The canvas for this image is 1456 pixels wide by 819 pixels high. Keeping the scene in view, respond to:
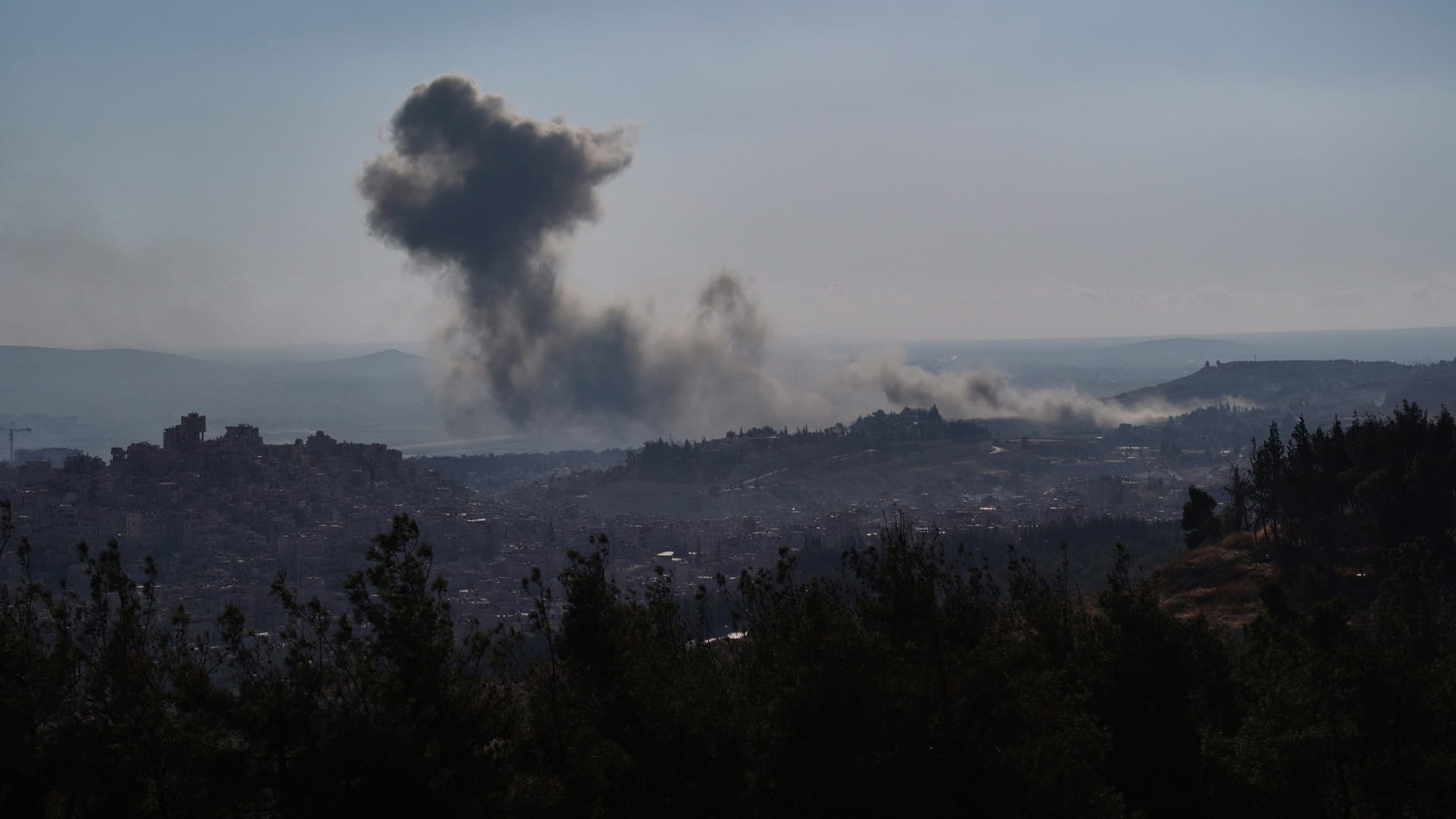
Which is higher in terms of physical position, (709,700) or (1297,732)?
(709,700)

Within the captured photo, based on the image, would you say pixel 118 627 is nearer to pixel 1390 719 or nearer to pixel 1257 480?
pixel 1390 719

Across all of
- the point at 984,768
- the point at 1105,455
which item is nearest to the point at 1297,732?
the point at 984,768

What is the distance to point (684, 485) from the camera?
541 ft

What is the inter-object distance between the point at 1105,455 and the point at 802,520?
7780 cm

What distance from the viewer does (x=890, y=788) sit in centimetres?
1758

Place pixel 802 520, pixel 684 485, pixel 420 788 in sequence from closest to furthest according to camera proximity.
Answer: pixel 420 788
pixel 802 520
pixel 684 485

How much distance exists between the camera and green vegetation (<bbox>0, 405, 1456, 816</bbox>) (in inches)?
673

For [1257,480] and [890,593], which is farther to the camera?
[1257,480]

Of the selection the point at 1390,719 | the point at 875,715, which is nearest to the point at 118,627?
the point at 875,715

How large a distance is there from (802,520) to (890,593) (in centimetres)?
11011

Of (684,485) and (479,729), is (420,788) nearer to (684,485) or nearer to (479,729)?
(479,729)

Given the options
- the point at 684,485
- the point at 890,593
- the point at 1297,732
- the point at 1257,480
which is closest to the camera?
the point at 1297,732

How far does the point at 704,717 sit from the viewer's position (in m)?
18.0

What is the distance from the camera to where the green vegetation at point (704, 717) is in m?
17.1
